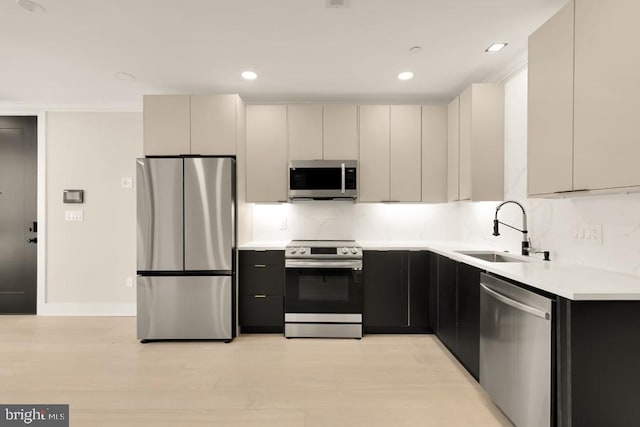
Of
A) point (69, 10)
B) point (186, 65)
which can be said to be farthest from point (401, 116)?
point (69, 10)

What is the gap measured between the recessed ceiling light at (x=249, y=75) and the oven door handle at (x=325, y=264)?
1.87 meters

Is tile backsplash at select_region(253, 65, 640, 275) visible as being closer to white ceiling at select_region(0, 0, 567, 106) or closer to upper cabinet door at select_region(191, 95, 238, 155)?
white ceiling at select_region(0, 0, 567, 106)

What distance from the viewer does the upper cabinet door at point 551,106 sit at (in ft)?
5.88

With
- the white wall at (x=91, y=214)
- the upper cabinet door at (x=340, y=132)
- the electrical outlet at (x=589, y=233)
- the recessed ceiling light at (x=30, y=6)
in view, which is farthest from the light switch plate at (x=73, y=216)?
the electrical outlet at (x=589, y=233)

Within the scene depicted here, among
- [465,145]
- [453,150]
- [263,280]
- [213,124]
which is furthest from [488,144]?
[213,124]

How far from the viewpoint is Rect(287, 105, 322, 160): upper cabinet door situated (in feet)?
11.8

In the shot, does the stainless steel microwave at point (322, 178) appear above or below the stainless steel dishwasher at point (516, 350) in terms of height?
above

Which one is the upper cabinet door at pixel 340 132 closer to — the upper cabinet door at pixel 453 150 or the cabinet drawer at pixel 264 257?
the upper cabinet door at pixel 453 150

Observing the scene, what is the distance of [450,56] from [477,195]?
126 centimetres

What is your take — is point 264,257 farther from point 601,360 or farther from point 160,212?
point 601,360

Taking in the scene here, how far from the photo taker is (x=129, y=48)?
2.58 metres

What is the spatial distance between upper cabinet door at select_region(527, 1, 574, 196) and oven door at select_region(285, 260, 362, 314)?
1.79 m

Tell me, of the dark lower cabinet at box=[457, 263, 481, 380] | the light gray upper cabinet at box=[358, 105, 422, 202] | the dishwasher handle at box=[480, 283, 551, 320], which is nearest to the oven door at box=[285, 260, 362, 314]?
the light gray upper cabinet at box=[358, 105, 422, 202]

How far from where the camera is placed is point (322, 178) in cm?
353
